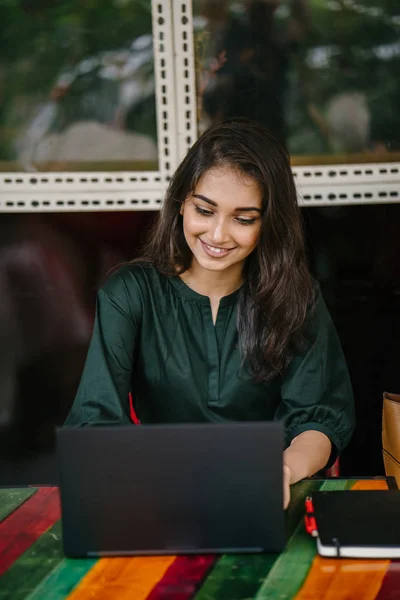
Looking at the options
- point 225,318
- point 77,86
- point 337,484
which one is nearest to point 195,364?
point 225,318

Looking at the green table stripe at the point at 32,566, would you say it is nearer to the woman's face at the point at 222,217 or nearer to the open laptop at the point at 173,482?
the open laptop at the point at 173,482

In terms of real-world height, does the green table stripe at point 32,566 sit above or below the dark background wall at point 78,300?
below

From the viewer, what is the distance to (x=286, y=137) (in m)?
2.32

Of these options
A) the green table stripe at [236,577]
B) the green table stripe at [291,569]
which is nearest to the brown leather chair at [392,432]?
the green table stripe at [291,569]

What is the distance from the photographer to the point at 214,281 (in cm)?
182

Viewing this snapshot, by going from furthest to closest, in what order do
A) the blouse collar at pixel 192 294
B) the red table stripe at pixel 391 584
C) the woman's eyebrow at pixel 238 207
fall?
the blouse collar at pixel 192 294 < the woman's eyebrow at pixel 238 207 < the red table stripe at pixel 391 584

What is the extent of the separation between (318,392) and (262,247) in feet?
1.24

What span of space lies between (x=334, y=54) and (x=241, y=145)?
0.87 meters

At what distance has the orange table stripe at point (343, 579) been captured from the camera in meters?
1.00

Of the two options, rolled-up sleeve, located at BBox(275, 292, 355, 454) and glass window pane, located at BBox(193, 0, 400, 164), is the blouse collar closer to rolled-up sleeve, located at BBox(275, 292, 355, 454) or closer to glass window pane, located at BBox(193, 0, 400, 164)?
rolled-up sleeve, located at BBox(275, 292, 355, 454)

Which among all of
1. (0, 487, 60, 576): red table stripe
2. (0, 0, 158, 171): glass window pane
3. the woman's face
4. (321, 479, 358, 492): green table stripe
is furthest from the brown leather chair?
(0, 0, 158, 171): glass window pane

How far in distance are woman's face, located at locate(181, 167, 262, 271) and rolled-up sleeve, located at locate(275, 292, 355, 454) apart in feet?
0.96

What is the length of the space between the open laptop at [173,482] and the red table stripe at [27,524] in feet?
0.45

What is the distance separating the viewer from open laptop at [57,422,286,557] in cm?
102
